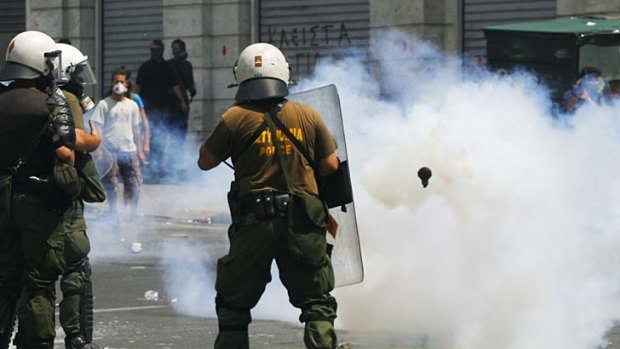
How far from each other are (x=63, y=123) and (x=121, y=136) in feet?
32.9

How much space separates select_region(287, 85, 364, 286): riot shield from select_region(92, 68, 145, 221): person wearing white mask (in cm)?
926

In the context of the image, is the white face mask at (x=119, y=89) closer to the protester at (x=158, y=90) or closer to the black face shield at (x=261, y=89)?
the protester at (x=158, y=90)

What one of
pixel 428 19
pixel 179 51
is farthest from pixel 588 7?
pixel 179 51

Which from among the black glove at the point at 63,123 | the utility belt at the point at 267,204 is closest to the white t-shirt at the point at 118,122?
the black glove at the point at 63,123

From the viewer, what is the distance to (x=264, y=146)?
7793 mm

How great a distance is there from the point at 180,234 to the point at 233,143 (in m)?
9.61

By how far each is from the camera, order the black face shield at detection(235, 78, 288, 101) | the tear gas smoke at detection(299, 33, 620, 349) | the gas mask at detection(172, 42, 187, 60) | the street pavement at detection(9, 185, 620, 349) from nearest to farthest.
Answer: the black face shield at detection(235, 78, 288, 101)
the tear gas smoke at detection(299, 33, 620, 349)
the street pavement at detection(9, 185, 620, 349)
the gas mask at detection(172, 42, 187, 60)

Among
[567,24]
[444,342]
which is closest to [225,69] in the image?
[567,24]

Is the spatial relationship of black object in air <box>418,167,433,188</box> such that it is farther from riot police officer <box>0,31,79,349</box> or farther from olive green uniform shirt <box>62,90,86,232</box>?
riot police officer <box>0,31,79,349</box>

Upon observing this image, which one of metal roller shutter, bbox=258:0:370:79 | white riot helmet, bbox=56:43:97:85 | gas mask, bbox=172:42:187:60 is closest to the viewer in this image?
white riot helmet, bbox=56:43:97:85

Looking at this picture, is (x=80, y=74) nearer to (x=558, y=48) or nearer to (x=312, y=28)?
(x=558, y=48)

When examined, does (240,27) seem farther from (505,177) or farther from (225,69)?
(505,177)

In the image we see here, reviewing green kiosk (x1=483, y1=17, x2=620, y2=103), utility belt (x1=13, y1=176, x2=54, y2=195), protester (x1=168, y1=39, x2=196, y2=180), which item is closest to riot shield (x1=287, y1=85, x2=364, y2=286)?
utility belt (x1=13, y1=176, x2=54, y2=195)

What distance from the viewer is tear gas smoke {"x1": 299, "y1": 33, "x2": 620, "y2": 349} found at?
9312 mm
